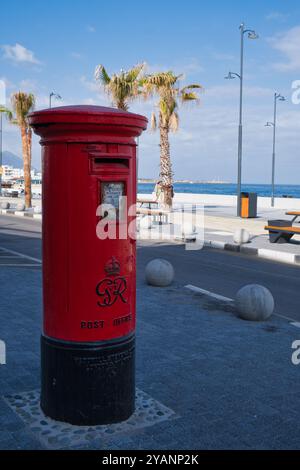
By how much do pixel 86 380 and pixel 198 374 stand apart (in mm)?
1656

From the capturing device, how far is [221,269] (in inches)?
457

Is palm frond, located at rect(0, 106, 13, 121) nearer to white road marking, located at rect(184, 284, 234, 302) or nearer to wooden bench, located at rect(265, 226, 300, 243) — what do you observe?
wooden bench, located at rect(265, 226, 300, 243)

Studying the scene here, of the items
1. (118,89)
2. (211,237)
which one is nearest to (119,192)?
(211,237)

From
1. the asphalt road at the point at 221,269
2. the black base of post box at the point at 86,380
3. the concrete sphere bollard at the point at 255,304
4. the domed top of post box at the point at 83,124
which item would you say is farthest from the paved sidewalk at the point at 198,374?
the domed top of post box at the point at 83,124

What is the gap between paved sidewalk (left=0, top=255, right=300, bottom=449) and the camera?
3.84 m

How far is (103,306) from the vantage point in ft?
12.8

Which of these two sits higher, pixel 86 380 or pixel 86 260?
pixel 86 260

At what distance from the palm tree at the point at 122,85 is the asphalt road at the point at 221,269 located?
1200 cm

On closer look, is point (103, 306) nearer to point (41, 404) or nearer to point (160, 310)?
point (41, 404)

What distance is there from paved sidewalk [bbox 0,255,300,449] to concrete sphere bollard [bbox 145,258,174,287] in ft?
3.23

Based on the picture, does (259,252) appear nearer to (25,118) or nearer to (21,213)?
(21,213)

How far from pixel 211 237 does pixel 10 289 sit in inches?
361

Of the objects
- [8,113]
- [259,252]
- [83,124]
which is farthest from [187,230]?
[8,113]

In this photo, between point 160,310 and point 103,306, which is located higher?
point 103,306
